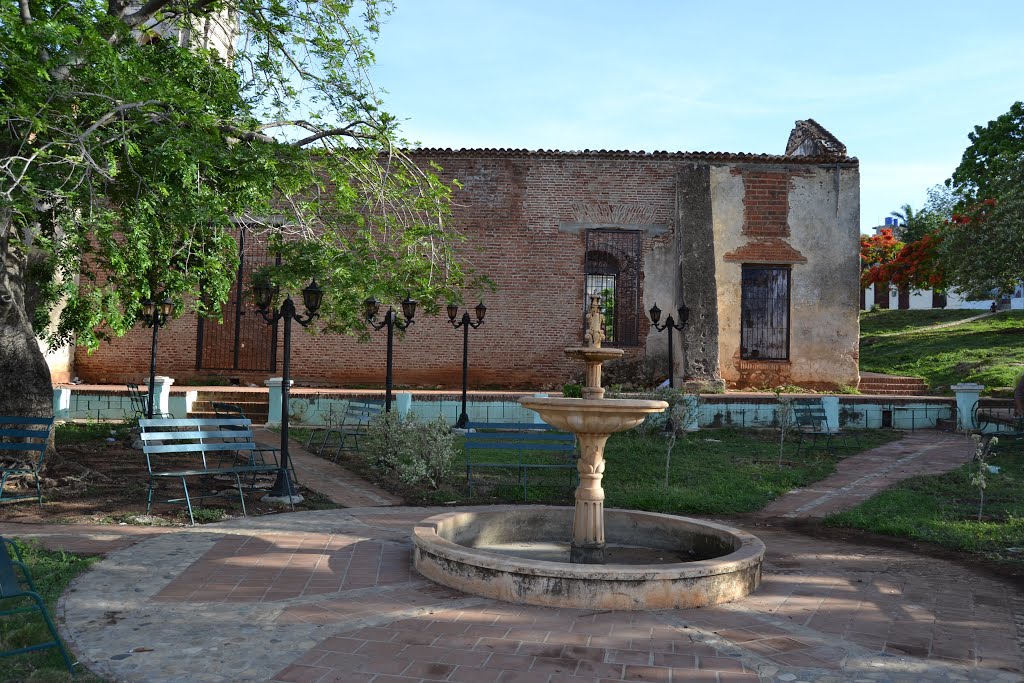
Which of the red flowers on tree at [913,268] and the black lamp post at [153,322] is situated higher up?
the red flowers on tree at [913,268]

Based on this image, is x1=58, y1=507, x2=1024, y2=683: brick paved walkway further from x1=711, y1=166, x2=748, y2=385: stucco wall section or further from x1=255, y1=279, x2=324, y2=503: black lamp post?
x1=711, y1=166, x2=748, y2=385: stucco wall section

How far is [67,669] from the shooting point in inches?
140

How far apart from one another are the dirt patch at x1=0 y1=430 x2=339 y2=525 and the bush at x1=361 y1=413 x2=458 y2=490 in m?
1.17

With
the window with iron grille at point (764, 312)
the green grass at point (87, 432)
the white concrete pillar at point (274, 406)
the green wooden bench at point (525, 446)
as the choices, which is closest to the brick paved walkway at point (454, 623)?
the green wooden bench at point (525, 446)

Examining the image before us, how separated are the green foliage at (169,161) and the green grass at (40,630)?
3.06 metres

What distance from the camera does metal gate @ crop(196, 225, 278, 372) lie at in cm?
1811

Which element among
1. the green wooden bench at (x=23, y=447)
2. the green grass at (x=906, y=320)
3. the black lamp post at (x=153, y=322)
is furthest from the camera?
the green grass at (x=906, y=320)

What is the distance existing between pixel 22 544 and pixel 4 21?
4.11 m

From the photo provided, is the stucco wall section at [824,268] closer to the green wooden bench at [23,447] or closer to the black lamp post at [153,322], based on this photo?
the black lamp post at [153,322]

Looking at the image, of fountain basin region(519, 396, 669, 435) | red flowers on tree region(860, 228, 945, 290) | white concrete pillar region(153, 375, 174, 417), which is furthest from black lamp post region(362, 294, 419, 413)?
red flowers on tree region(860, 228, 945, 290)

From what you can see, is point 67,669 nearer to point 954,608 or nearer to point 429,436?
point 954,608

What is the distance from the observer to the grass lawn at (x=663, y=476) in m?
8.41

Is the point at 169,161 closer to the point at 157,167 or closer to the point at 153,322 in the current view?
the point at 157,167

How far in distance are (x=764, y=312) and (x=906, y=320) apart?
671 inches
